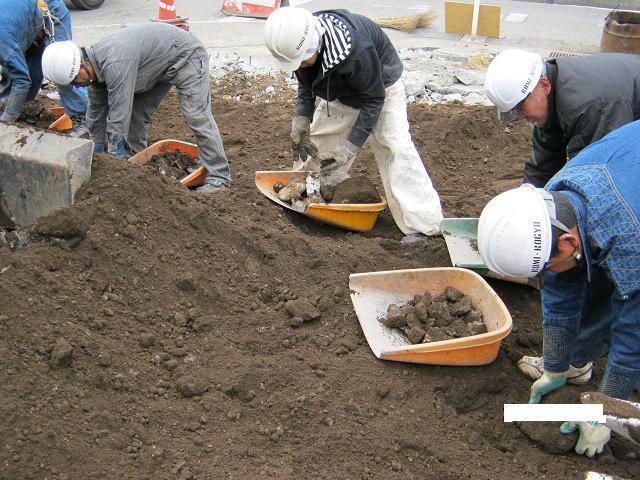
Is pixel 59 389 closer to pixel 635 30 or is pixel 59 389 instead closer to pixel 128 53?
pixel 128 53

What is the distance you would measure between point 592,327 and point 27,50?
18.4ft

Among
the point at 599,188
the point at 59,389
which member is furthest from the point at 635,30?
the point at 59,389

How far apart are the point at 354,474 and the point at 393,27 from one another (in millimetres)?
9174

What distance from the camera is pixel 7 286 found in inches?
126

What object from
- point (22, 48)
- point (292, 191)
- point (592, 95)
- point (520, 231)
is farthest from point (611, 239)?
point (22, 48)

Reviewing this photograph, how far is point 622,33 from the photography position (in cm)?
782

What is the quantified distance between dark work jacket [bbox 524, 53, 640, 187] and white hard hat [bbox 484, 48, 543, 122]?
123 mm

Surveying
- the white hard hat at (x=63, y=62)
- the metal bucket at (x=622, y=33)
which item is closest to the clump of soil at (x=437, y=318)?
the white hard hat at (x=63, y=62)

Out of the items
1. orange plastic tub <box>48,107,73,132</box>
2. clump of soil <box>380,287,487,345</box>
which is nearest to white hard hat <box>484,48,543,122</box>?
clump of soil <box>380,287,487,345</box>

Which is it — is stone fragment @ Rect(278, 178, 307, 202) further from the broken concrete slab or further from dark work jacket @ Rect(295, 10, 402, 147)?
the broken concrete slab

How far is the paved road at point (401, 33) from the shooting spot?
993 cm

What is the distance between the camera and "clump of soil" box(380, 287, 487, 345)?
3502 millimetres

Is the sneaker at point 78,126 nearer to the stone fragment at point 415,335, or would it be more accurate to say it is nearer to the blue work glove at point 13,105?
the blue work glove at point 13,105

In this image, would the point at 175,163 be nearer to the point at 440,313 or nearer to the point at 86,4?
the point at 440,313
